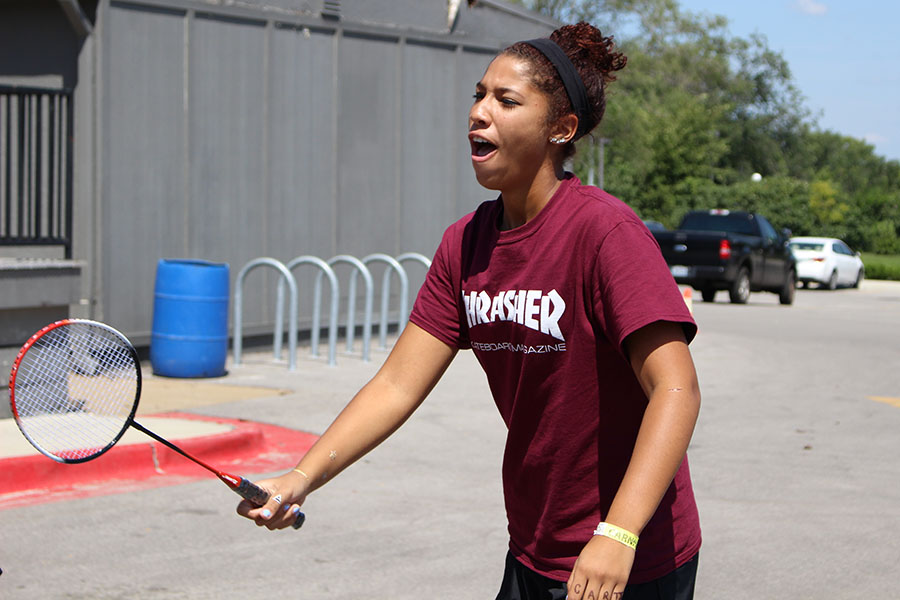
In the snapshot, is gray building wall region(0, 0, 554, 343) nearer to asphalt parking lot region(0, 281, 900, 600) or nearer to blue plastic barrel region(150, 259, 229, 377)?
blue plastic barrel region(150, 259, 229, 377)

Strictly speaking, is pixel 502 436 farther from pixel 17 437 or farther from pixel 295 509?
pixel 295 509

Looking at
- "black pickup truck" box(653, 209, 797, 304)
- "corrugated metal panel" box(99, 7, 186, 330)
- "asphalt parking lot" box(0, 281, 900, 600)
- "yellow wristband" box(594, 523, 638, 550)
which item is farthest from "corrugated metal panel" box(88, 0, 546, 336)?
"yellow wristband" box(594, 523, 638, 550)

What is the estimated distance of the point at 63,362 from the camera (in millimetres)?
4332

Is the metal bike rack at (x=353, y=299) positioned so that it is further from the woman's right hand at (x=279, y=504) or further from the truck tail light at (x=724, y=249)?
the truck tail light at (x=724, y=249)

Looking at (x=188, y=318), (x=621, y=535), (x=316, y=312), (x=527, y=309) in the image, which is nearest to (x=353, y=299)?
(x=316, y=312)

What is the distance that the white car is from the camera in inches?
1309

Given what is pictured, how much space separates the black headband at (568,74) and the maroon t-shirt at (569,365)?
0.18 meters

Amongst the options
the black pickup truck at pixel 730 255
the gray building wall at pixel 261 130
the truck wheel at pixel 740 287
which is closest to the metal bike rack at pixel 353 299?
the gray building wall at pixel 261 130

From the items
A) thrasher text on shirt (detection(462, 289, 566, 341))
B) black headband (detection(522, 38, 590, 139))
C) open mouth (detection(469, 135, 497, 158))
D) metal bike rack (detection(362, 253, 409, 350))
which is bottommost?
metal bike rack (detection(362, 253, 409, 350))

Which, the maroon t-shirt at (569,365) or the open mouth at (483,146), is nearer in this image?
the maroon t-shirt at (569,365)

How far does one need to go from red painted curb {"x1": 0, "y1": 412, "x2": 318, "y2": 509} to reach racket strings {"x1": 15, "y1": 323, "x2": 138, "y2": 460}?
2299 millimetres

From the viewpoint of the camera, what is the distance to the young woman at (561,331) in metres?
2.58

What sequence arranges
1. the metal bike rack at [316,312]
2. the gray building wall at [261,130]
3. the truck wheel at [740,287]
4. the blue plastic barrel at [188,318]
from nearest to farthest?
the blue plastic barrel at [188,318]
the gray building wall at [261,130]
the metal bike rack at [316,312]
the truck wheel at [740,287]

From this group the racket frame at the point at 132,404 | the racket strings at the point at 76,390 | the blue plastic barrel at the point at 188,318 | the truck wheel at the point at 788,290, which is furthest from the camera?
the truck wheel at the point at 788,290
